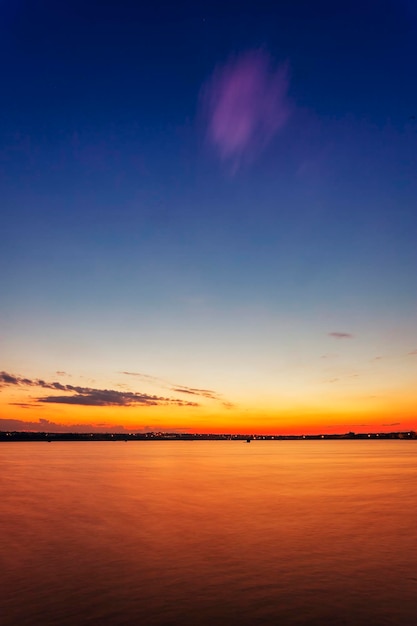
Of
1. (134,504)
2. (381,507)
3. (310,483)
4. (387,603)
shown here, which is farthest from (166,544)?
(310,483)

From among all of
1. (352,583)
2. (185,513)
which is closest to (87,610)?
(352,583)

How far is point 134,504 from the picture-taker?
31734 mm

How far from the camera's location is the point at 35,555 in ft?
60.0

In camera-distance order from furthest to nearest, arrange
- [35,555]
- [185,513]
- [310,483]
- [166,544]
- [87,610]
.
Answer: [310,483] → [185,513] → [166,544] → [35,555] → [87,610]

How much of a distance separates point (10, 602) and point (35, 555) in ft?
18.3

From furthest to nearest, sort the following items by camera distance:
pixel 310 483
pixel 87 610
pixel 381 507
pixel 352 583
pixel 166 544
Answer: pixel 310 483 < pixel 381 507 < pixel 166 544 < pixel 352 583 < pixel 87 610

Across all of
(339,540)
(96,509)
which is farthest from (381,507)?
(96,509)

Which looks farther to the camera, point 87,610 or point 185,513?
point 185,513

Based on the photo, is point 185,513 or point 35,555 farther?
point 185,513

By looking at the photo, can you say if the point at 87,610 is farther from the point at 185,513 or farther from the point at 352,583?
the point at 185,513

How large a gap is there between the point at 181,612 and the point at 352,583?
18.2 feet

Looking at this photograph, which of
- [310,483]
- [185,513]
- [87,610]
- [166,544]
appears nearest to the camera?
[87,610]

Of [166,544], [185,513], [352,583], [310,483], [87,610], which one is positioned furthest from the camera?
[310,483]

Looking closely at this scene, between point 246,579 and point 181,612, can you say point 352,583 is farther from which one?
point 181,612
